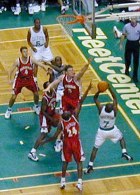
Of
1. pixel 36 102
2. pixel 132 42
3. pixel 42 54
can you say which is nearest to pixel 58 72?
pixel 36 102

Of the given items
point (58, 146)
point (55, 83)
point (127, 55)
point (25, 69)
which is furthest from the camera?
point (127, 55)

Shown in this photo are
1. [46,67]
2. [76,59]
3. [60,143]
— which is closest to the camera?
[60,143]

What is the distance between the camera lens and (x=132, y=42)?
17.7 m

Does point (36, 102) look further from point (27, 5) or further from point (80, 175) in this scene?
point (27, 5)

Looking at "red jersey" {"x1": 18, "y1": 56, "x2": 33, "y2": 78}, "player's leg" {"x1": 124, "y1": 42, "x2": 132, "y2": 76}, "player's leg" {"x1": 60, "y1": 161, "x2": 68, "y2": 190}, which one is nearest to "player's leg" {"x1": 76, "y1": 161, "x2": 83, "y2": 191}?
"player's leg" {"x1": 60, "y1": 161, "x2": 68, "y2": 190}

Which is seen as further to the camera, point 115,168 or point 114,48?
point 114,48

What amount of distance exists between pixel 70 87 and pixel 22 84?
1528 millimetres

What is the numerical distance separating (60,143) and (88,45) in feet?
18.4

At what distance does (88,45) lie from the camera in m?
20.0

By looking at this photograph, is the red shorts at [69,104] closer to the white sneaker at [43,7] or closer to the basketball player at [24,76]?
the basketball player at [24,76]

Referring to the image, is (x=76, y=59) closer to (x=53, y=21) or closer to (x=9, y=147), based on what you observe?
(x=53, y=21)

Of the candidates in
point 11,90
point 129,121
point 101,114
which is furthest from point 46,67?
point 101,114

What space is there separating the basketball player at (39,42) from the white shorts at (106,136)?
3.58 meters

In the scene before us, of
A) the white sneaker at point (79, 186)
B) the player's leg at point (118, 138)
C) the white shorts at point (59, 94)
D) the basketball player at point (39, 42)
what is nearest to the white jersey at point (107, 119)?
the player's leg at point (118, 138)
